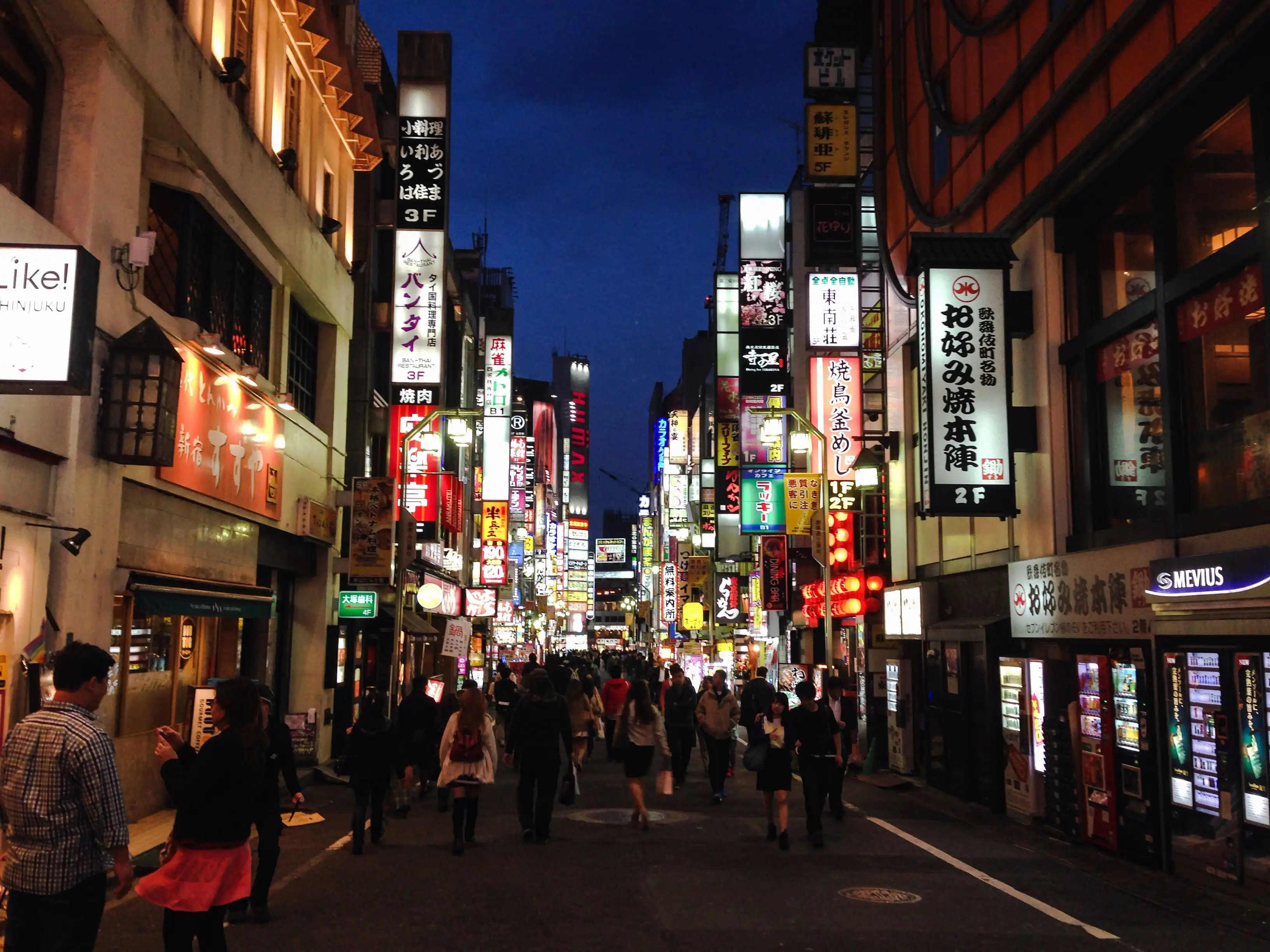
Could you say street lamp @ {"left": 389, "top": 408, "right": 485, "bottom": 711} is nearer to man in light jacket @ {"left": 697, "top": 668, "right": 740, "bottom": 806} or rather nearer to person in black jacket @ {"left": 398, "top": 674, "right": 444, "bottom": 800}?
person in black jacket @ {"left": 398, "top": 674, "right": 444, "bottom": 800}

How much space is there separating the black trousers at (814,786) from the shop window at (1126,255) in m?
6.62

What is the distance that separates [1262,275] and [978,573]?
8.49 meters

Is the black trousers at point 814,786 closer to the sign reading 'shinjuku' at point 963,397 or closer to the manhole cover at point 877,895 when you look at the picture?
the manhole cover at point 877,895

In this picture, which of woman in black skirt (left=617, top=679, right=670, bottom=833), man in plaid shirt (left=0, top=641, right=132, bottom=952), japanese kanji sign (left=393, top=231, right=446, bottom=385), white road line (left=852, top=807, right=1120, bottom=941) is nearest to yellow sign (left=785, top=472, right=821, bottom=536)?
japanese kanji sign (left=393, top=231, right=446, bottom=385)

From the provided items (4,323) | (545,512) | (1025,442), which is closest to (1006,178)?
(1025,442)

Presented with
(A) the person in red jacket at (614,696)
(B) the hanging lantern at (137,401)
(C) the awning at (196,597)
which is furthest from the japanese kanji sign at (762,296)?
(B) the hanging lantern at (137,401)

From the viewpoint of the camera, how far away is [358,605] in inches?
944

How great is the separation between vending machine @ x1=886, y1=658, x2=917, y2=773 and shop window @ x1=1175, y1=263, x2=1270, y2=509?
32.2 ft

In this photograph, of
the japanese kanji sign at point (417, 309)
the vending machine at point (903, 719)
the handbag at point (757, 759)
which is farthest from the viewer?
the japanese kanji sign at point (417, 309)

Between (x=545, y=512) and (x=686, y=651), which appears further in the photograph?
(x=545, y=512)

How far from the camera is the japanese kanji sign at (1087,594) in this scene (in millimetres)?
12328

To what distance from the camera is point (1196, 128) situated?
12320mm

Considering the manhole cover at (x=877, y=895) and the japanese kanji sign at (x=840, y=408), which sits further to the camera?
the japanese kanji sign at (x=840, y=408)

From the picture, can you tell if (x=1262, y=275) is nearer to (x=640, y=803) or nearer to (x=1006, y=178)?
(x=1006, y=178)
